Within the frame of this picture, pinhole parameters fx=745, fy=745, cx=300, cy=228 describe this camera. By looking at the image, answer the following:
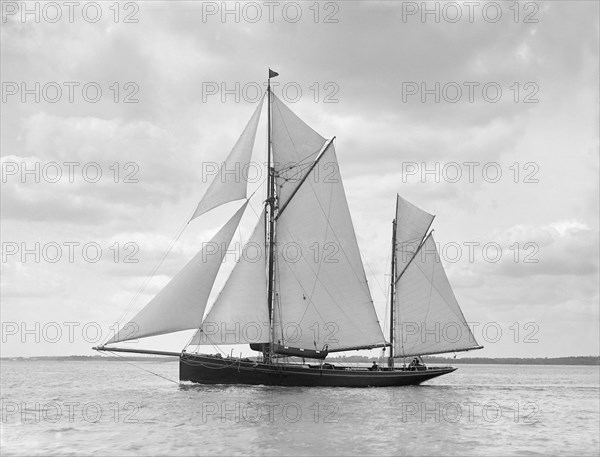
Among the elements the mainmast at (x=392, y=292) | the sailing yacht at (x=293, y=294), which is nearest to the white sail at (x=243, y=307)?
the sailing yacht at (x=293, y=294)

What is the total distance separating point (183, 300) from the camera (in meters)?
48.8

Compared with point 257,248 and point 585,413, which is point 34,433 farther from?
point 585,413

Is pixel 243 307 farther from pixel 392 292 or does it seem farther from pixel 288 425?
pixel 288 425

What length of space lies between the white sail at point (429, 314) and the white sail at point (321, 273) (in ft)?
18.0

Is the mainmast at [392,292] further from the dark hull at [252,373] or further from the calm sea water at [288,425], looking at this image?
the calm sea water at [288,425]

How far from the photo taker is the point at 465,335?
61688 mm

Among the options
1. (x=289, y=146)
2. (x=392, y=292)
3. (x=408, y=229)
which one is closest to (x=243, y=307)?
(x=289, y=146)

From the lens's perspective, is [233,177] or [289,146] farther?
[289,146]

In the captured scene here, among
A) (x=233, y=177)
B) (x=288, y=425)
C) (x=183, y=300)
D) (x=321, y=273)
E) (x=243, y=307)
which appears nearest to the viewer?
(x=288, y=425)

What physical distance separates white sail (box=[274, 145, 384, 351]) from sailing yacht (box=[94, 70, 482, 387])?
0.25 feet

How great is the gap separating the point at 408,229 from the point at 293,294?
44.1 feet

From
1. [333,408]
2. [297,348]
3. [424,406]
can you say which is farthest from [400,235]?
[333,408]

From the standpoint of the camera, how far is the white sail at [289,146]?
57344mm

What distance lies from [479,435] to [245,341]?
22.0 m
